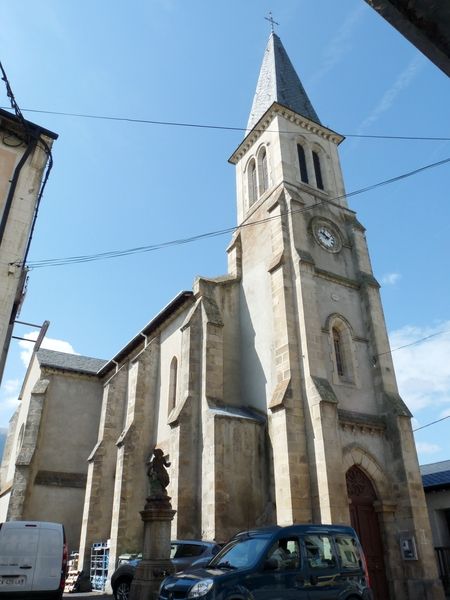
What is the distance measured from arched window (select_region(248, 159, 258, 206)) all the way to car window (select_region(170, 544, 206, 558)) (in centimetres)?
1664

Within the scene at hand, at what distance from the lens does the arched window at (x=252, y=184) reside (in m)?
23.6

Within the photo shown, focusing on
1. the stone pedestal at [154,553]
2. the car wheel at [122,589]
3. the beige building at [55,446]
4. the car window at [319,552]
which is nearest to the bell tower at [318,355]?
the stone pedestal at [154,553]

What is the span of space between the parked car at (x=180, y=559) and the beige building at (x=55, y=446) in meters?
12.9

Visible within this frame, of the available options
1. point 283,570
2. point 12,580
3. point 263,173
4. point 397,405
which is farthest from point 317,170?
point 12,580

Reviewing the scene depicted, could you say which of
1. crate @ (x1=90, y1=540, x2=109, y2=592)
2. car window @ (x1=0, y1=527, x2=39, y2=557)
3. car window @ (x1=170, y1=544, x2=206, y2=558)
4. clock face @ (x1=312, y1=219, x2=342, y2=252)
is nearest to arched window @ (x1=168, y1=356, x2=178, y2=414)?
crate @ (x1=90, y1=540, x2=109, y2=592)

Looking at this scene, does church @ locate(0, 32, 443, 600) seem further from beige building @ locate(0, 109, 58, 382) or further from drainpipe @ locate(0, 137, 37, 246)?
drainpipe @ locate(0, 137, 37, 246)

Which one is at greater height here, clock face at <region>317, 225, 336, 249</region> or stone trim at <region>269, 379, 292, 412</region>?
clock face at <region>317, 225, 336, 249</region>

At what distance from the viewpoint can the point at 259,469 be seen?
1530 centimetres

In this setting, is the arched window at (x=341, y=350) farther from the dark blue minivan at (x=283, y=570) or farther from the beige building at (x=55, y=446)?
the beige building at (x=55, y=446)

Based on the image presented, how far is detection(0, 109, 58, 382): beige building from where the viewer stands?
10789 millimetres

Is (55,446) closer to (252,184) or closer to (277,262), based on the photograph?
(277,262)

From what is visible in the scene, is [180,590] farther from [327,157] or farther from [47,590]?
[327,157]

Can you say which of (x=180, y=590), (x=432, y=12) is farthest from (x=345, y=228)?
(x=432, y=12)

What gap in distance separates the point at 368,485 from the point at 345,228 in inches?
449
